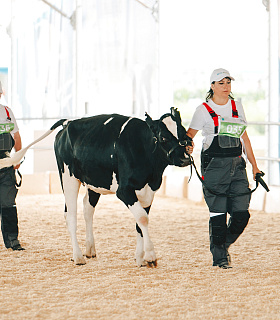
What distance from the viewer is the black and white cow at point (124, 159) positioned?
4387 mm

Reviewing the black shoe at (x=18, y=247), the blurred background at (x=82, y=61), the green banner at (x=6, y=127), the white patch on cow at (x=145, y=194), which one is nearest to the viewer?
the white patch on cow at (x=145, y=194)

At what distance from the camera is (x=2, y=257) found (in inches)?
197

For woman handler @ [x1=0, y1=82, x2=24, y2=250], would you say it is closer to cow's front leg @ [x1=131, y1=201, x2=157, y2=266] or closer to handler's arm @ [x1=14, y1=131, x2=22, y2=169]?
handler's arm @ [x1=14, y1=131, x2=22, y2=169]

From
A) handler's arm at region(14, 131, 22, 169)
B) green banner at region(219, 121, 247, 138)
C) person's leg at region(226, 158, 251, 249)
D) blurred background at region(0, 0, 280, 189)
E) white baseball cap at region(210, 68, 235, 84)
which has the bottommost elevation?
person's leg at region(226, 158, 251, 249)

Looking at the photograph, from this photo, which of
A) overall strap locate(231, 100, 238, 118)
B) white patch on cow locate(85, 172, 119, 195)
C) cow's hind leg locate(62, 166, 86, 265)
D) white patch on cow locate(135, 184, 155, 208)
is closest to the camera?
overall strap locate(231, 100, 238, 118)

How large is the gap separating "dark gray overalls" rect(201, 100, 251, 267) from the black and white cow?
0.80 feet

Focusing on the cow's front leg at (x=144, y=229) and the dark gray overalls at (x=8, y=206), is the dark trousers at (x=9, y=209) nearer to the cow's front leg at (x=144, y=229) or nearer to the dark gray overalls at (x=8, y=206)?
the dark gray overalls at (x=8, y=206)

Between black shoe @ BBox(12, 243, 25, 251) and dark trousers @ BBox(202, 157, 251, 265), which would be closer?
dark trousers @ BBox(202, 157, 251, 265)

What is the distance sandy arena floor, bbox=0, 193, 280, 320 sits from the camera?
3398 millimetres

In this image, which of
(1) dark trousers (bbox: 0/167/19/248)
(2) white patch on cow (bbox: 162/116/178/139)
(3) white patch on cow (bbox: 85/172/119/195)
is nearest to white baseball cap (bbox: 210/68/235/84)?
(2) white patch on cow (bbox: 162/116/178/139)

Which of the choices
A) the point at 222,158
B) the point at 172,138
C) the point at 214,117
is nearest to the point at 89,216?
the point at 172,138

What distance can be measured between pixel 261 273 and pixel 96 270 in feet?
3.90

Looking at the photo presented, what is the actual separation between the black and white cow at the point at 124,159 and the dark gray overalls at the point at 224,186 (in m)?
A: 0.24

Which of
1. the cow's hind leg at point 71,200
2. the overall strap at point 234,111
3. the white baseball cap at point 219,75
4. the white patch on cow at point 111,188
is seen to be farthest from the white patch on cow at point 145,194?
the white baseball cap at point 219,75
